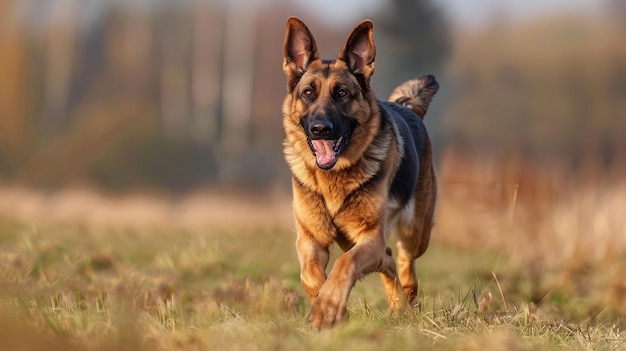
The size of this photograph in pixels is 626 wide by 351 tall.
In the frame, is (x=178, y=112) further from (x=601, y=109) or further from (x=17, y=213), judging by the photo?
(x=17, y=213)

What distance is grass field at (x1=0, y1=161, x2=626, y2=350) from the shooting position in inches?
158

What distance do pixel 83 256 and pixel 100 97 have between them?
112 feet

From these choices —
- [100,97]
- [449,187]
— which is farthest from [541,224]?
[100,97]

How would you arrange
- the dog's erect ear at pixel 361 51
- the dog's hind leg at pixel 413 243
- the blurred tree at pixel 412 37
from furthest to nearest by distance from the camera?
the blurred tree at pixel 412 37 → the dog's hind leg at pixel 413 243 → the dog's erect ear at pixel 361 51

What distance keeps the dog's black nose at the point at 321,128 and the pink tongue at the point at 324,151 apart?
0.20 m

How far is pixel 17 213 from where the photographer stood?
675 inches

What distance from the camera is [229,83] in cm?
3894

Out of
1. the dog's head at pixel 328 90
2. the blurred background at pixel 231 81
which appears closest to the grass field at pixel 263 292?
the dog's head at pixel 328 90

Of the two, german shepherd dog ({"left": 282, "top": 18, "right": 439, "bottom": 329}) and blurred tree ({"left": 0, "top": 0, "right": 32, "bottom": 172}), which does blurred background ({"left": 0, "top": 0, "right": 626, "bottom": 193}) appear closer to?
blurred tree ({"left": 0, "top": 0, "right": 32, "bottom": 172})

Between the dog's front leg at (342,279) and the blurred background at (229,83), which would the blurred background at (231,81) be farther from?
the dog's front leg at (342,279)

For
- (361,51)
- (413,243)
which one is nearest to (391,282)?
(413,243)

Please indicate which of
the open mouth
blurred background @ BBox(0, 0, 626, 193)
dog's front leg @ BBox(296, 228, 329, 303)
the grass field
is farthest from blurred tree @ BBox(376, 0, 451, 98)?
dog's front leg @ BBox(296, 228, 329, 303)

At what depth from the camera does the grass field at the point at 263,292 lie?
13.2 ft

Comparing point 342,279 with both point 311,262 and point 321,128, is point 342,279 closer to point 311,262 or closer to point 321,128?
point 311,262
